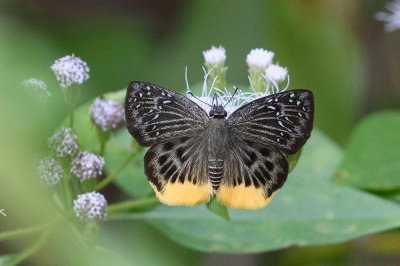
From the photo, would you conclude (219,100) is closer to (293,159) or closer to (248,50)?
(293,159)

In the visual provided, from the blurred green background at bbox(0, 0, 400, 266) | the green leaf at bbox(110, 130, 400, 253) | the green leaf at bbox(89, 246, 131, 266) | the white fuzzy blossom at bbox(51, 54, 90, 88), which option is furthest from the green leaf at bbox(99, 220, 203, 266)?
the white fuzzy blossom at bbox(51, 54, 90, 88)

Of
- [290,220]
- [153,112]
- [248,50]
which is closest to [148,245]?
[290,220]

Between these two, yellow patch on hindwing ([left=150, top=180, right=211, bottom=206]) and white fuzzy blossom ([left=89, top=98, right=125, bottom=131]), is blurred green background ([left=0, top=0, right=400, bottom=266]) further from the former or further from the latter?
yellow patch on hindwing ([left=150, top=180, right=211, bottom=206])

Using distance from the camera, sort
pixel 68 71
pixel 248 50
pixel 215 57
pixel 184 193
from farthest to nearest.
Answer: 1. pixel 248 50
2. pixel 215 57
3. pixel 68 71
4. pixel 184 193

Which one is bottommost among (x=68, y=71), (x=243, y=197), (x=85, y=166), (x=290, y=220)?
(x=290, y=220)

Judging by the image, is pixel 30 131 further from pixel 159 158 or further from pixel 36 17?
pixel 36 17

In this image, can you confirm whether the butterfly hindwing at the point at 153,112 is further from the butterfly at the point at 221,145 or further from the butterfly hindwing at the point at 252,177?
the butterfly hindwing at the point at 252,177
